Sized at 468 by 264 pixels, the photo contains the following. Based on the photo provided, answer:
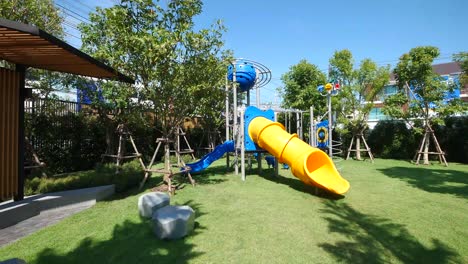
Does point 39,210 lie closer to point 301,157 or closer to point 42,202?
point 42,202

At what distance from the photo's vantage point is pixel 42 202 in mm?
5340

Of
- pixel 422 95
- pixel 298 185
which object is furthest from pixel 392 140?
pixel 298 185

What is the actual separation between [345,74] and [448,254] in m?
12.9

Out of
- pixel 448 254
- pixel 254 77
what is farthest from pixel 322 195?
pixel 254 77

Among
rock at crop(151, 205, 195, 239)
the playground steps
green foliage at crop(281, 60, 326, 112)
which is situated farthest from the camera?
green foliage at crop(281, 60, 326, 112)

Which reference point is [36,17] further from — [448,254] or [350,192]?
[448,254]

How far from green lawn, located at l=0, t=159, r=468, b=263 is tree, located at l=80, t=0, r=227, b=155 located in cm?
222

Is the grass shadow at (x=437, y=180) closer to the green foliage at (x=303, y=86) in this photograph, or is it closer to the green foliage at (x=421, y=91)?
the green foliage at (x=421, y=91)

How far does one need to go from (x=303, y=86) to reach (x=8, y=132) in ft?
48.1

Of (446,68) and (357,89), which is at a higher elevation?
(446,68)

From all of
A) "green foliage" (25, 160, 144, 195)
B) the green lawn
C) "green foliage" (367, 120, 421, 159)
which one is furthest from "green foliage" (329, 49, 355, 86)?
"green foliage" (25, 160, 144, 195)

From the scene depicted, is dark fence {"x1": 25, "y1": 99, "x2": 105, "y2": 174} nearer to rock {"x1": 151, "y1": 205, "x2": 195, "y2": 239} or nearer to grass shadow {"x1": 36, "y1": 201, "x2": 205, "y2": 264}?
grass shadow {"x1": 36, "y1": 201, "x2": 205, "y2": 264}

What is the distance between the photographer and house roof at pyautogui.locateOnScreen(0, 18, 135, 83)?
385cm

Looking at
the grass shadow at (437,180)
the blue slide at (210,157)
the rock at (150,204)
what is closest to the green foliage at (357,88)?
the grass shadow at (437,180)
